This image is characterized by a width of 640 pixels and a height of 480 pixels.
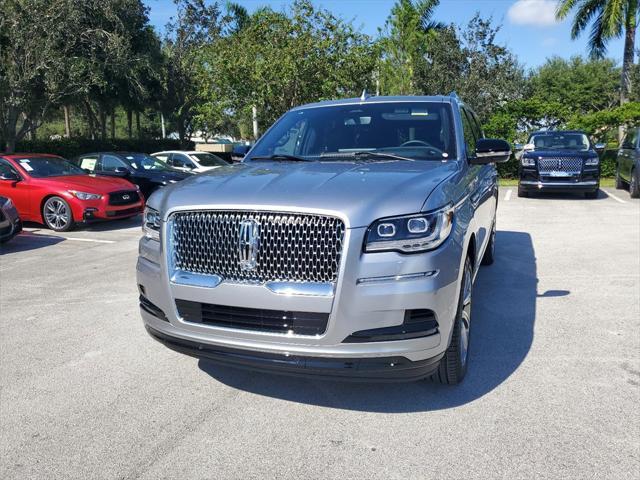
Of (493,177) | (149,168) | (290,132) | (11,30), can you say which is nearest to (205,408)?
(290,132)

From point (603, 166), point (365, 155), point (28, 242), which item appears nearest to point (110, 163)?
point (28, 242)

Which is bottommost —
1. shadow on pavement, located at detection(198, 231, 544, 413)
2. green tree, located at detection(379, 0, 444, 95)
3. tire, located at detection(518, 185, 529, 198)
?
tire, located at detection(518, 185, 529, 198)

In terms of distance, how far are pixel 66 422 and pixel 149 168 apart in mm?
11443

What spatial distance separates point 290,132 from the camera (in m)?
4.86

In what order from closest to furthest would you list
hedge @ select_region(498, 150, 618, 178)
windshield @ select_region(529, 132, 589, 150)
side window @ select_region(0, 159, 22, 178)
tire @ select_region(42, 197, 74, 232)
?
tire @ select_region(42, 197, 74, 232) → side window @ select_region(0, 159, 22, 178) → windshield @ select_region(529, 132, 589, 150) → hedge @ select_region(498, 150, 618, 178)

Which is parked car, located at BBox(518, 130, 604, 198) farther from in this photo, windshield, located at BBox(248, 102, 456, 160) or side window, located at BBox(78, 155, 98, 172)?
side window, located at BBox(78, 155, 98, 172)

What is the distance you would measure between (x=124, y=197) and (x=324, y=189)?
8843mm

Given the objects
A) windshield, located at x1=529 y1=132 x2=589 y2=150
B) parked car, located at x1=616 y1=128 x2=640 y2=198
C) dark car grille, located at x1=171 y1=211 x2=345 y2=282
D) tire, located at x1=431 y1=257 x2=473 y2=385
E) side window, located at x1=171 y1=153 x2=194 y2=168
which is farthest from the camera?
side window, located at x1=171 y1=153 x2=194 y2=168

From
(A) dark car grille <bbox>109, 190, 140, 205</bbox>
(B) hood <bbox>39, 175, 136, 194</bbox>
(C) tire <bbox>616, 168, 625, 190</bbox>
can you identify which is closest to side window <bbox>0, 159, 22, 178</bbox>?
(B) hood <bbox>39, 175, 136, 194</bbox>

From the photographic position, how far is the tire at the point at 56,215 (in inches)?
416

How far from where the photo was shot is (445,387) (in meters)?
3.62

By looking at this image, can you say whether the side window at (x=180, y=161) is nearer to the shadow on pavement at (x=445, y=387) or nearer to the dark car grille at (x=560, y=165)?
the dark car grille at (x=560, y=165)

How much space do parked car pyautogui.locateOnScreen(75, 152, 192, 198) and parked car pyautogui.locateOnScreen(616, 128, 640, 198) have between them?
444 inches

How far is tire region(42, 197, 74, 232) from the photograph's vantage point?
10570 millimetres
